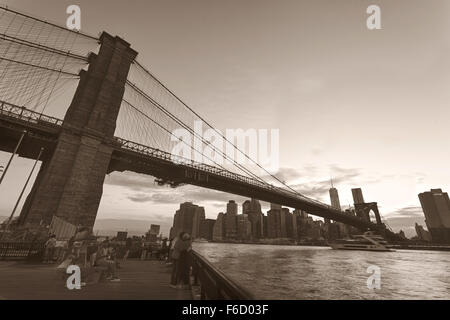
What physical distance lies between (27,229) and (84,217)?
353 centimetres

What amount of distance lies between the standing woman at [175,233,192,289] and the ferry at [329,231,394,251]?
70770 mm

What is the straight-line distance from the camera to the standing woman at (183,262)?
6082mm

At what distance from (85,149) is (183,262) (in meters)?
16.2

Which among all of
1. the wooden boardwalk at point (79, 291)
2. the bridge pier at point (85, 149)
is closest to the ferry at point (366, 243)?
the bridge pier at point (85, 149)

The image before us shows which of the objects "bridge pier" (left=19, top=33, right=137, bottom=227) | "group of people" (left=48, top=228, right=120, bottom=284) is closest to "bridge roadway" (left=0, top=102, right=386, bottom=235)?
"bridge pier" (left=19, top=33, right=137, bottom=227)

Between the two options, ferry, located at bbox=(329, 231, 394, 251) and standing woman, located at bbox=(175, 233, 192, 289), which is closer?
standing woman, located at bbox=(175, 233, 192, 289)

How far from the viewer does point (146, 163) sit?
26.9m

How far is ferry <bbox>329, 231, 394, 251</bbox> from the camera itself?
6072cm

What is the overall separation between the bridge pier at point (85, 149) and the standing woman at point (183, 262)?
539 inches

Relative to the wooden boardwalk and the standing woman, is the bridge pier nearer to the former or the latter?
the wooden boardwalk

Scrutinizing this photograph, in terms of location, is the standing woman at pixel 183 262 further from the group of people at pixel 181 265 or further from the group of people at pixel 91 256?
the group of people at pixel 91 256

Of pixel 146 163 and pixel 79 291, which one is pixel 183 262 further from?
pixel 146 163
